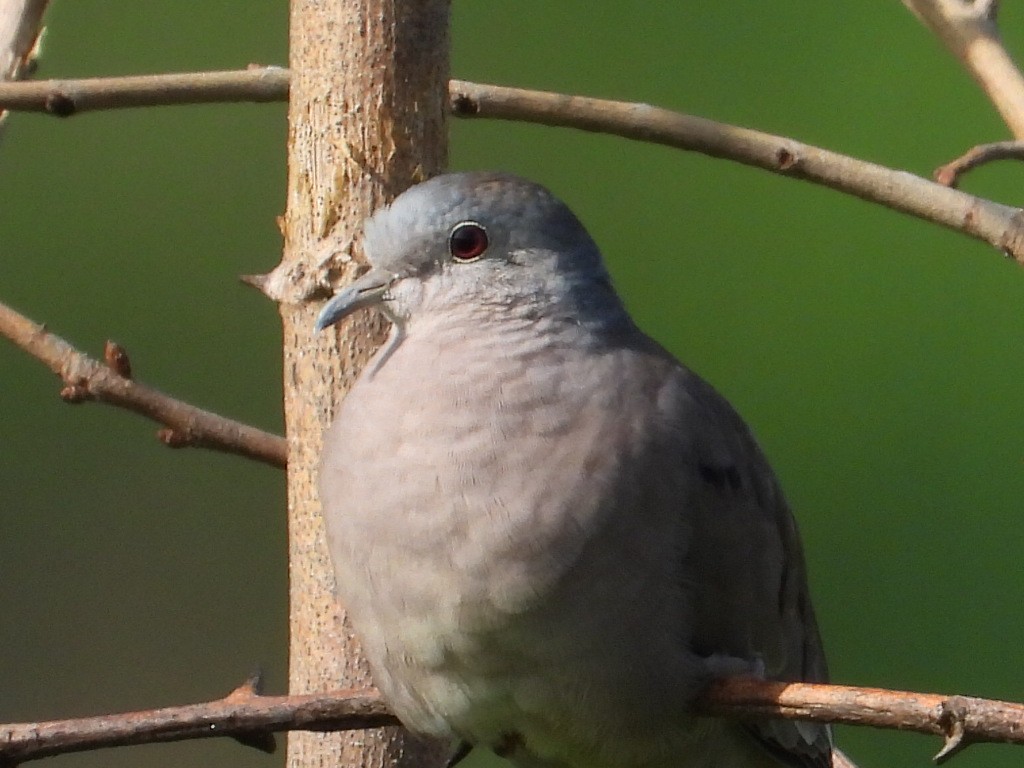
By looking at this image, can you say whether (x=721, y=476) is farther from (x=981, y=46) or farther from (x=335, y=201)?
(x=981, y=46)

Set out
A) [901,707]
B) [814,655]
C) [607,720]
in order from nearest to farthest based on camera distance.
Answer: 1. [901,707]
2. [607,720]
3. [814,655]

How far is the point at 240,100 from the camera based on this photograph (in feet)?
5.48

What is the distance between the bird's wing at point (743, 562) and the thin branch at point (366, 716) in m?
A: 0.10

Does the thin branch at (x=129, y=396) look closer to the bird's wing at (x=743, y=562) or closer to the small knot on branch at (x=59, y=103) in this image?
the small knot on branch at (x=59, y=103)

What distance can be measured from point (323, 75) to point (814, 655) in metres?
0.78

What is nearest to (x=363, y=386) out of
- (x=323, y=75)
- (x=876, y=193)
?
(x=323, y=75)

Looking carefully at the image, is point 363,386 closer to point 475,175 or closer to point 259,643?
point 475,175

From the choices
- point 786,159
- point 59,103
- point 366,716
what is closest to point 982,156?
point 786,159

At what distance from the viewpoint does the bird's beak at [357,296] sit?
4.79 feet

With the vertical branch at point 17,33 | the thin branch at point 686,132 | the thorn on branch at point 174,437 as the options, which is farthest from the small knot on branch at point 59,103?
the thorn on branch at point 174,437

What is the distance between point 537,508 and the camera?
1.32 meters

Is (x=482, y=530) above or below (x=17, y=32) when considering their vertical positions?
below

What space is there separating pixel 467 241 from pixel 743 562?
1.28 feet

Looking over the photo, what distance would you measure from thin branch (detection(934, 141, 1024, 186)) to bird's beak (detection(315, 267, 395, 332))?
57 cm
